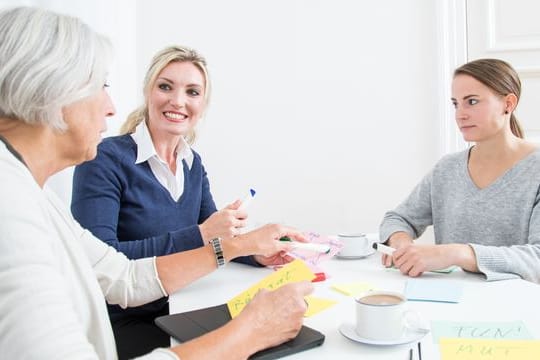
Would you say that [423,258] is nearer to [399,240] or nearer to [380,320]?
[399,240]

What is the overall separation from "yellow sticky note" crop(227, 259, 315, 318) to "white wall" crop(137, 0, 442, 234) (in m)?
1.26

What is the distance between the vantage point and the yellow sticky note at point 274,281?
0.92 m

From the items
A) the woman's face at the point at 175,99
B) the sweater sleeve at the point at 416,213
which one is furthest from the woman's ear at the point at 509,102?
the woman's face at the point at 175,99

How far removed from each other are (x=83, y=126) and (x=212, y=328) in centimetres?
40

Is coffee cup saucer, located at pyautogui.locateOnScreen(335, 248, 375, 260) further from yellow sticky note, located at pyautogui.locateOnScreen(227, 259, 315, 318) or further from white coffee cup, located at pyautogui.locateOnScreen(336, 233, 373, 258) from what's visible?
yellow sticky note, located at pyautogui.locateOnScreen(227, 259, 315, 318)

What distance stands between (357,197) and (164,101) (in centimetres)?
104

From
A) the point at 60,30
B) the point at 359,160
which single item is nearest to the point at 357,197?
the point at 359,160

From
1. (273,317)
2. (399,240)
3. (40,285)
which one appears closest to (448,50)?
(399,240)

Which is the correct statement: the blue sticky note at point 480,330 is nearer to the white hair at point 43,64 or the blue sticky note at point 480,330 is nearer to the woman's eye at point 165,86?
the white hair at point 43,64

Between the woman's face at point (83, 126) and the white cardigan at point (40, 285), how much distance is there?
0.10 meters

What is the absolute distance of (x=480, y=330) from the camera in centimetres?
81

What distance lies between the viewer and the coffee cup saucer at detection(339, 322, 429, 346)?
756mm

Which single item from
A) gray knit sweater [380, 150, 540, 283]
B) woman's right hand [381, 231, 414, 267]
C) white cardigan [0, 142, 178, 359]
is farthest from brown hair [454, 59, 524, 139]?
white cardigan [0, 142, 178, 359]

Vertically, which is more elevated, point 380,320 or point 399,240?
point 380,320
